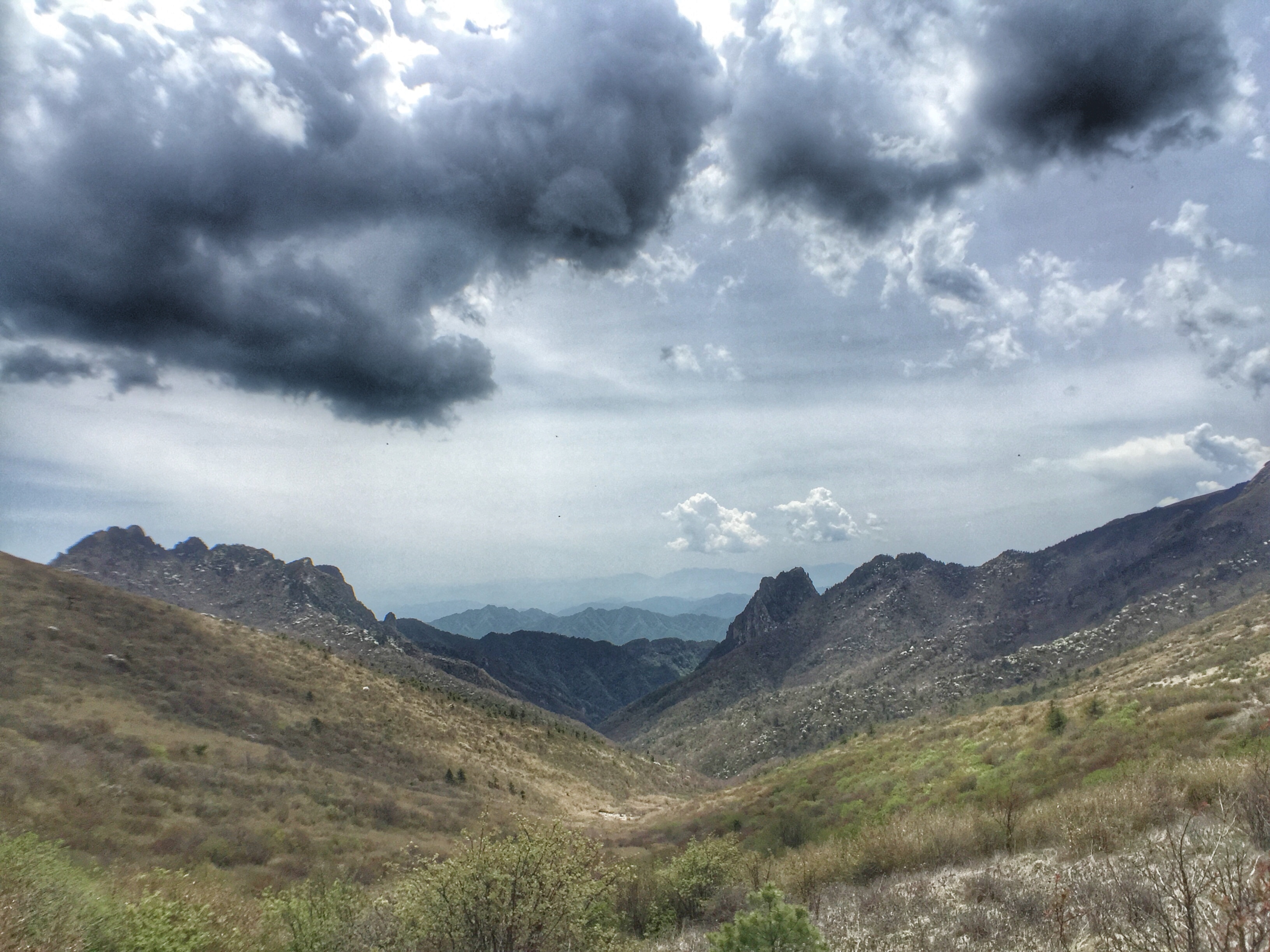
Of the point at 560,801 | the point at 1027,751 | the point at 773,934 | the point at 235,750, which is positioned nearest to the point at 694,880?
the point at 773,934

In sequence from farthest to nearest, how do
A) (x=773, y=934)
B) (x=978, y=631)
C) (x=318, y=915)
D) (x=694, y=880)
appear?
(x=978, y=631)
(x=694, y=880)
(x=318, y=915)
(x=773, y=934)

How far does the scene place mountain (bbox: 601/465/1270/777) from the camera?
3994 inches

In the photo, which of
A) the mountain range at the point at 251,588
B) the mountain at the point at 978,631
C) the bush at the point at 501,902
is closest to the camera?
the bush at the point at 501,902

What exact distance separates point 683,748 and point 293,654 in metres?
93.6

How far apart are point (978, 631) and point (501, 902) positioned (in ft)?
560

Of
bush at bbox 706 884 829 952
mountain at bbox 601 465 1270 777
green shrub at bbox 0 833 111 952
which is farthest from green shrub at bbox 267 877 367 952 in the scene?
mountain at bbox 601 465 1270 777

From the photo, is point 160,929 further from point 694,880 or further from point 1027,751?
point 1027,751

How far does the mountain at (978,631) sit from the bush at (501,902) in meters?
81.0

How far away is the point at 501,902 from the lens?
335 inches

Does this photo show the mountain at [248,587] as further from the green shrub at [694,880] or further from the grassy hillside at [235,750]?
the green shrub at [694,880]

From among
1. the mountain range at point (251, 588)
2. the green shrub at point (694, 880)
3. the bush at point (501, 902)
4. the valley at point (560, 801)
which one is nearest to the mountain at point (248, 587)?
the mountain range at point (251, 588)

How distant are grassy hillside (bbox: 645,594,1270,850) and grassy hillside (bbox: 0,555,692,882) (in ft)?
50.4

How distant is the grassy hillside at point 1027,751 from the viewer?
646 inches

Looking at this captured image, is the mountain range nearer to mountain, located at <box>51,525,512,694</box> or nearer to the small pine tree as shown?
mountain, located at <box>51,525,512,694</box>
